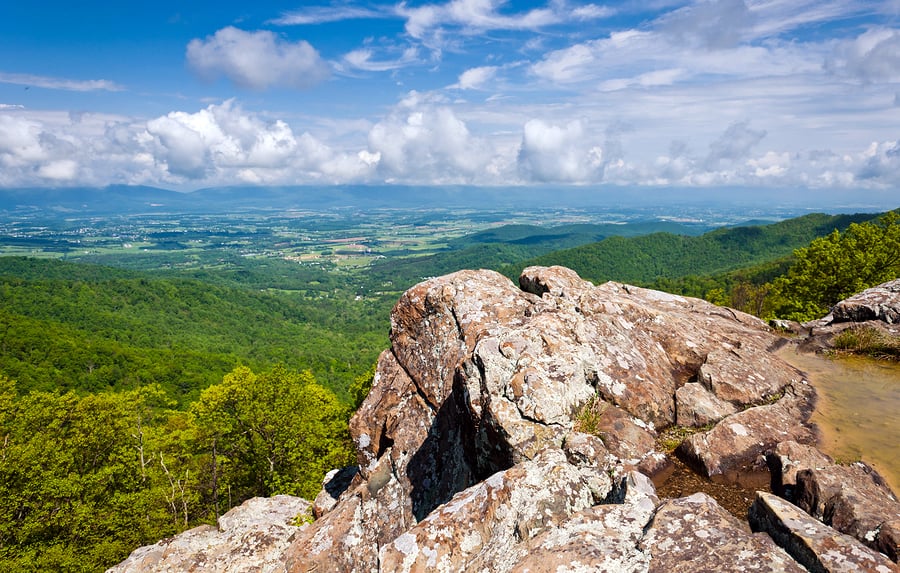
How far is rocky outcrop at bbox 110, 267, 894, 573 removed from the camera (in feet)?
21.5

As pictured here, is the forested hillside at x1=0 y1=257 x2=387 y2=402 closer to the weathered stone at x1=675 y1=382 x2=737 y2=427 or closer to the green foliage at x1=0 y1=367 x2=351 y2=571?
the green foliage at x1=0 y1=367 x2=351 y2=571

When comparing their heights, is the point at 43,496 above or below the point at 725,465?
below

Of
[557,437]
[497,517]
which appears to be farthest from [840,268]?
[497,517]

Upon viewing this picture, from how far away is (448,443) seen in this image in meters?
12.4

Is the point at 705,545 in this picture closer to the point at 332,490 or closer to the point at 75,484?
the point at 332,490

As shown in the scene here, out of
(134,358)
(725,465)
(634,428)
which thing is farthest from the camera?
(134,358)

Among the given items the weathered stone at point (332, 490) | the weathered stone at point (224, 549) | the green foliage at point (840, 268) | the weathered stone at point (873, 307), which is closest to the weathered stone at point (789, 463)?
the weathered stone at point (873, 307)

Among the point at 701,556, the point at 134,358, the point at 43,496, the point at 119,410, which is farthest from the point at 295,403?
the point at 134,358

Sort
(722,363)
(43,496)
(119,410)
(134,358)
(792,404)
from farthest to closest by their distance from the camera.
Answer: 1. (134,358)
2. (119,410)
3. (43,496)
4. (722,363)
5. (792,404)

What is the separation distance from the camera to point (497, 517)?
7.86 meters

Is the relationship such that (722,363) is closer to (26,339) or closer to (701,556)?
(701,556)

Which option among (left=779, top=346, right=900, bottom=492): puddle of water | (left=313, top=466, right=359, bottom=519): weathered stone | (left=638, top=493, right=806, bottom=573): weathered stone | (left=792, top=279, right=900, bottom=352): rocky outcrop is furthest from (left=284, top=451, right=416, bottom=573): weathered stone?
(left=792, top=279, right=900, bottom=352): rocky outcrop

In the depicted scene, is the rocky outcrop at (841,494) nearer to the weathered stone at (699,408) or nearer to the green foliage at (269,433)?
the weathered stone at (699,408)

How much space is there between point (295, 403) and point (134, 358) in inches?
3615
